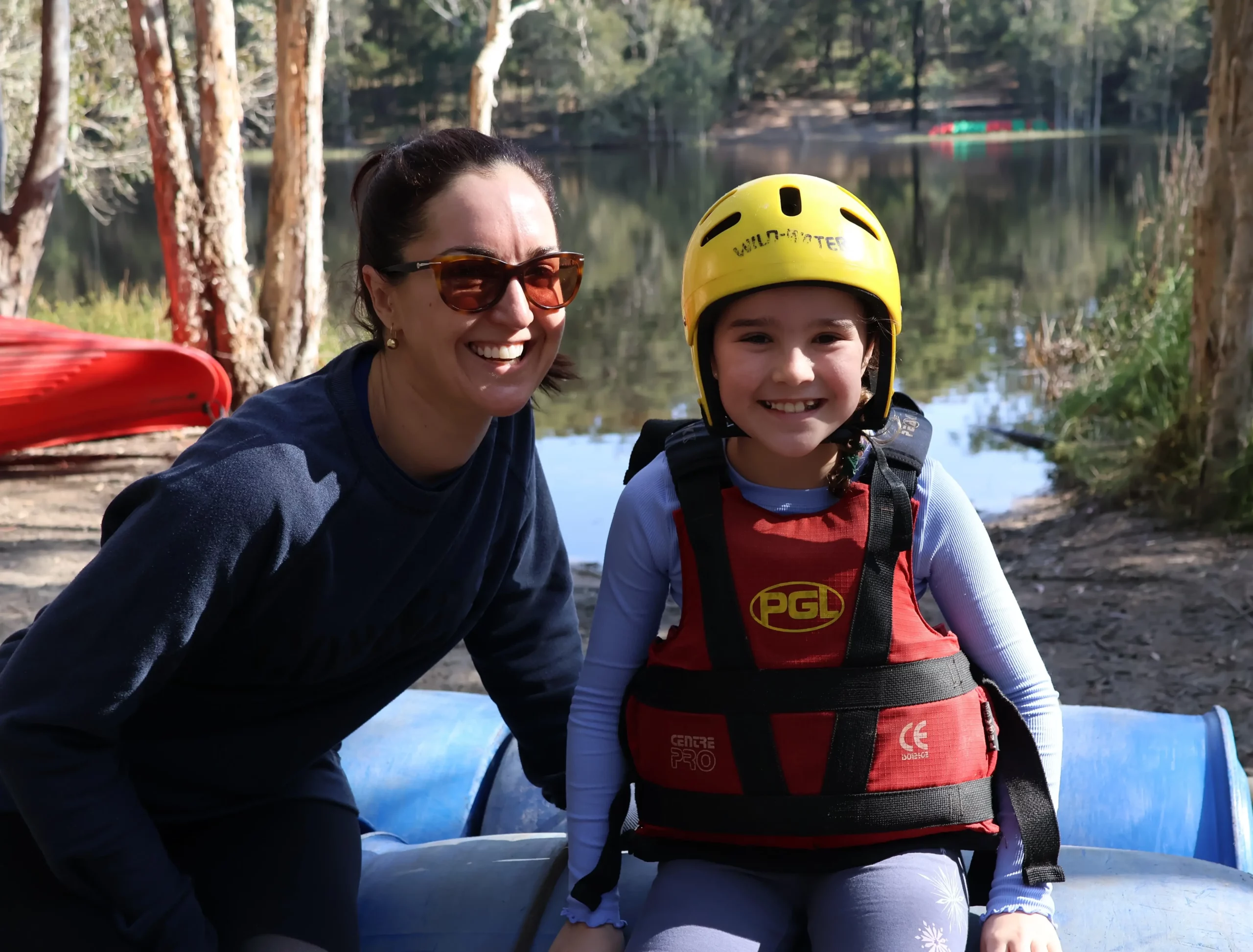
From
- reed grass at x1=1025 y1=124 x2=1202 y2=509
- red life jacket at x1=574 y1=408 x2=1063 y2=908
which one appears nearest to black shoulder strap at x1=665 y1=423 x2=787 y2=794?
red life jacket at x1=574 y1=408 x2=1063 y2=908

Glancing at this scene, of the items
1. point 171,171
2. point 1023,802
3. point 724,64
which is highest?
point 724,64

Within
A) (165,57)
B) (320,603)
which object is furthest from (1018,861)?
(165,57)

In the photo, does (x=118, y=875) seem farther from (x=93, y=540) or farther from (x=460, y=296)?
(x=93, y=540)

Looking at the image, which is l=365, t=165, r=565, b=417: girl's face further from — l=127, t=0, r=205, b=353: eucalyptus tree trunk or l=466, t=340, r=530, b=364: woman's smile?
l=127, t=0, r=205, b=353: eucalyptus tree trunk

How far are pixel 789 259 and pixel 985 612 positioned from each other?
629 mm

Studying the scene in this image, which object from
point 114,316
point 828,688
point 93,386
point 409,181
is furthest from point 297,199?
point 828,688

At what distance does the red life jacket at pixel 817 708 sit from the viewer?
6.32 feet

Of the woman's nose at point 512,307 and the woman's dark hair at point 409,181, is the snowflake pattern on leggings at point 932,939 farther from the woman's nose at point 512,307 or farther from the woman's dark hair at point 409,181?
the woman's dark hair at point 409,181

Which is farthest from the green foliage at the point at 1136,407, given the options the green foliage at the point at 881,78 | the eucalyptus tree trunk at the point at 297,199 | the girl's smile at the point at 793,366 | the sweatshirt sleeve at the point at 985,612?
the green foliage at the point at 881,78

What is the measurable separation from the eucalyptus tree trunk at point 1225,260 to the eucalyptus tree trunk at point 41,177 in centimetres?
771

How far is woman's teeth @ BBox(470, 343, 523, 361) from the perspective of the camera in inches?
82.5

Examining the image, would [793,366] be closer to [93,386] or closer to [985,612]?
[985,612]

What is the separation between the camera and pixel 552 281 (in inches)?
83.2

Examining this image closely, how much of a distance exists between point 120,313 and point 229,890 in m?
10.2
